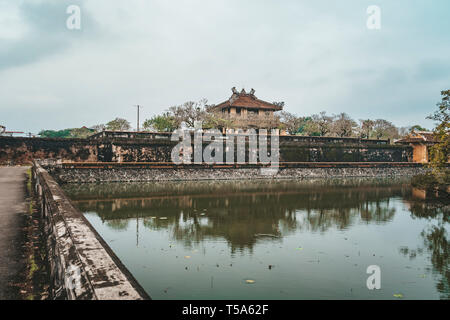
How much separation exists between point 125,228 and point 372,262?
21.2ft

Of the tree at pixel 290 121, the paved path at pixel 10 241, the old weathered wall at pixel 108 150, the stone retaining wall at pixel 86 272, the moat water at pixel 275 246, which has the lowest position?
the moat water at pixel 275 246

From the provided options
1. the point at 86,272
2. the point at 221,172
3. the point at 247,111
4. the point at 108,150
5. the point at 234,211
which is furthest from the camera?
the point at 247,111

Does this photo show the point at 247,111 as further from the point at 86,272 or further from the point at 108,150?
the point at 86,272

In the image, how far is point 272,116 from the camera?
36.6 meters

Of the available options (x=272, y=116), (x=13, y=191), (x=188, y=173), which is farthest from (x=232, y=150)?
(x=13, y=191)

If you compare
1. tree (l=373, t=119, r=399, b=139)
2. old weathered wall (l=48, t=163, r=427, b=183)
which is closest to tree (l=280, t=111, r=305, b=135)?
old weathered wall (l=48, t=163, r=427, b=183)

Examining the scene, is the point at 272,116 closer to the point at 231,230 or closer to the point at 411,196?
the point at 411,196

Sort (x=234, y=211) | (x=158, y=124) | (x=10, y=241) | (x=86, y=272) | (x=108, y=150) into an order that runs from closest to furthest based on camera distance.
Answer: (x=86, y=272) → (x=10, y=241) → (x=234, y=211) → (x=108, y=150) → (x=158, y=124)

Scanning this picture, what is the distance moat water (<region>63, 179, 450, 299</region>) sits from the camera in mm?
5156

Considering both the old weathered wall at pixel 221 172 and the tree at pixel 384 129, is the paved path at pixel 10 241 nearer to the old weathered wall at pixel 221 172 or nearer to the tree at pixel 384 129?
the old weathered wall at pixel 221 172

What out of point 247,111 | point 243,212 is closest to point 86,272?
point 243,212

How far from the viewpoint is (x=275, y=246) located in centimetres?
746

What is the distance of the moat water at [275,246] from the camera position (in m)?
5.16

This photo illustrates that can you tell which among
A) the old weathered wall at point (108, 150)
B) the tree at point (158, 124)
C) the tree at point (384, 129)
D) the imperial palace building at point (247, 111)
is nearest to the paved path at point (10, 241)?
the old weathered wall at point (108, 150)
